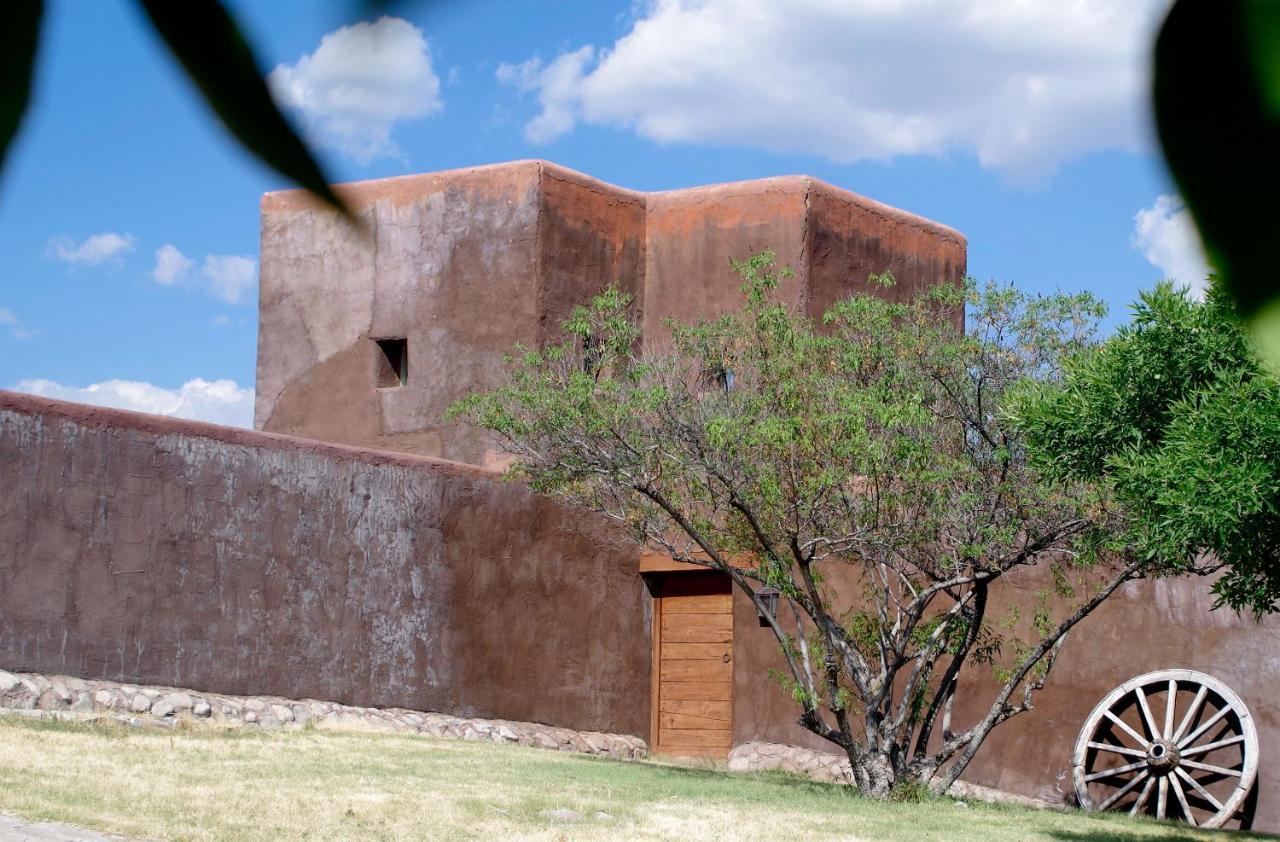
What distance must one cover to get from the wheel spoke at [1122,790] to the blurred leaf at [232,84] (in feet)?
40.5

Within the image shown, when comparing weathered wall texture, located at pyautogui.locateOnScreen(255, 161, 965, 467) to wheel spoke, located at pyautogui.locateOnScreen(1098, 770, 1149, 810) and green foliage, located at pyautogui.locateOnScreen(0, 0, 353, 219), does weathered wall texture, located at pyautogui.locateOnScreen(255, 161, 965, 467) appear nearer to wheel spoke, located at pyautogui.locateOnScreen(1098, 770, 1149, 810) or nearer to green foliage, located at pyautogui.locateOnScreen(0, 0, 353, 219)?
wheel spoke, located at pyautogui.locateOnScreen(1098, 770, 1149, 810)

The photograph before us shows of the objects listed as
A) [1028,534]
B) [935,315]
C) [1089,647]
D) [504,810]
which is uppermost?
[935,315]

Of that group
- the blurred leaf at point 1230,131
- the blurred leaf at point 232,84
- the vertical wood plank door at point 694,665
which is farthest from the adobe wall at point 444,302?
the blurred leaf at point 1230,131

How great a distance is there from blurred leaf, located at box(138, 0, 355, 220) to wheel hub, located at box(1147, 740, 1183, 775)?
12.2m

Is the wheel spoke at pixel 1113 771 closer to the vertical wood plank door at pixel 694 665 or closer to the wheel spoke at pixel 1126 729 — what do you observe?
the wheel spoke at pixel 1126 729

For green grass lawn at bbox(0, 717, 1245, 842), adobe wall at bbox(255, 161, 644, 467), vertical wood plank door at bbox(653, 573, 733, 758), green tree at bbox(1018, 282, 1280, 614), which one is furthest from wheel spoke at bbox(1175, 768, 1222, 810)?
adobe wall at bbox(255, 161, 644, 467)

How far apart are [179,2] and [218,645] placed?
41.0ft

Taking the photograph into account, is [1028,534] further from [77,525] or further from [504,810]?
[77,525]

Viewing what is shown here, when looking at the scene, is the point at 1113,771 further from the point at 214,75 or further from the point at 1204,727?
the point at 214,75

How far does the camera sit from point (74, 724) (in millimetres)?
10609

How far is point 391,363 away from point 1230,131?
Result: 672 inches

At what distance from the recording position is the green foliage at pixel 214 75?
20.2 inches

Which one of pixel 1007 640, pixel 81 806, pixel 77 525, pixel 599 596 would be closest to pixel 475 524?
pixel 599 596

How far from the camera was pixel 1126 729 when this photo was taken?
1212 centimetres
